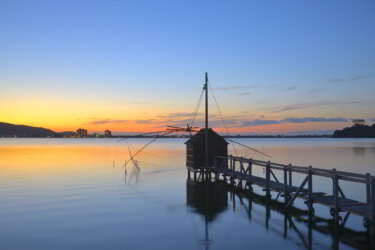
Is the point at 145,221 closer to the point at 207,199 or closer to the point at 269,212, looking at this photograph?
the point at 269,212

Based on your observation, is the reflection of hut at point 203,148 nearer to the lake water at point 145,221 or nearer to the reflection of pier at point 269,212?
the reflection of pier at point 269,212

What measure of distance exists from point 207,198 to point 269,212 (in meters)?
5.74

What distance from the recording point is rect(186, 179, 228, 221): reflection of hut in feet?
65.8

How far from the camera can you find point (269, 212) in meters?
19.3

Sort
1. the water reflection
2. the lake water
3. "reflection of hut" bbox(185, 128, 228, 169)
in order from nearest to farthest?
the lake water
the water reflection
"reflection of hut" bbox(185, 128, 228, 169)

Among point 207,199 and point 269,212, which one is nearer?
point 269,212

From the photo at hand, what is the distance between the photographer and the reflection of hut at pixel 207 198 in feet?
65.8

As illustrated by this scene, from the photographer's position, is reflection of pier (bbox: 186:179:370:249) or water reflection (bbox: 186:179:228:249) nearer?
reflection of pier (bbox: 186:179:370:249)

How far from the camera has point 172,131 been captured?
30859 millimetres

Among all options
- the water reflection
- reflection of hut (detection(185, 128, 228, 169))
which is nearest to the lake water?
the water reflection

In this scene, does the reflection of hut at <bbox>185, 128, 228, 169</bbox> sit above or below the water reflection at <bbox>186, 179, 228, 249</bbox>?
above

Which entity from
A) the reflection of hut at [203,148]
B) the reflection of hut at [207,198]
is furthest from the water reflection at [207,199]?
the reflection of hut at [203,148]

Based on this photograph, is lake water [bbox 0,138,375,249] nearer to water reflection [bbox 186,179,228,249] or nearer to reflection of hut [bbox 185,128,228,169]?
water reflection [bbox 186,179,228,249]

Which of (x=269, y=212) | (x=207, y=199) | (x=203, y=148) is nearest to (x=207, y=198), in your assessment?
(x=207, y=199)
